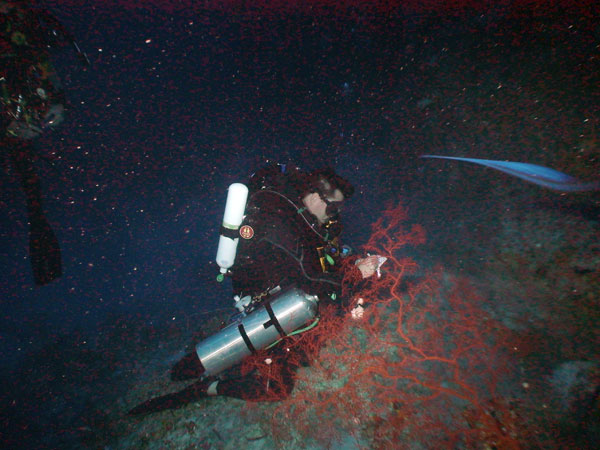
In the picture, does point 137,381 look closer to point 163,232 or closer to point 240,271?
point 240,271

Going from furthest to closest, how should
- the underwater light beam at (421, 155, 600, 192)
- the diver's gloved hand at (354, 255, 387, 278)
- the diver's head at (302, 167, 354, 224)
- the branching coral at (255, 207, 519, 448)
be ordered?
the diver's gloved hand at (354, 255, 387, 278), the underwater light beam at (421, 155, 600, 192), the diver's head at (302, 167, 354, 224), the branching coral at (255, 207, 519, 448)

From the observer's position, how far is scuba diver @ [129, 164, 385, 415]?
3152mm

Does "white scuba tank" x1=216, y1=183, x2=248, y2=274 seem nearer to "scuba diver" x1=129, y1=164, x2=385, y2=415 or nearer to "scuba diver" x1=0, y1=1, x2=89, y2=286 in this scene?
"scuba diver" x1=129, y1=164, x2=385, y2=415

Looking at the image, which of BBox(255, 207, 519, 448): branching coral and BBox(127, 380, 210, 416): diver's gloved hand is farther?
BBox(127, 380, 210, 416): diver's gloved hand

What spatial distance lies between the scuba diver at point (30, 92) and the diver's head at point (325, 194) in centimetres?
515

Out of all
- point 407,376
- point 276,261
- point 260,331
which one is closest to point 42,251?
point 260,331

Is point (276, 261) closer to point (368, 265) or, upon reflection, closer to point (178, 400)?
point (368, 265)

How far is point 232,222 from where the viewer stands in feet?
10.7

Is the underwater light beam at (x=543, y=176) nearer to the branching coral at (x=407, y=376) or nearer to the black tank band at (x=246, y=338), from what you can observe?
the branching coral at (x=407, y=376)

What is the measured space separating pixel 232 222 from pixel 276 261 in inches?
37.0

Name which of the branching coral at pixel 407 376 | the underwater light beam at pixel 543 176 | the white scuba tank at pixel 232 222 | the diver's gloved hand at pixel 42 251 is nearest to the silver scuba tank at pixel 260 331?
the branching coral at pixel 407 376

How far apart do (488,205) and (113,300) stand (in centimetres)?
3403

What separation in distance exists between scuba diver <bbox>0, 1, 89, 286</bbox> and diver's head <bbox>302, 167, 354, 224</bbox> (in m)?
5.15

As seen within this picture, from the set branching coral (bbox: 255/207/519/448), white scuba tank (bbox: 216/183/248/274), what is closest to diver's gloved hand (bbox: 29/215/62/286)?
white scuba tank (bbox: 216/183/248/274)
